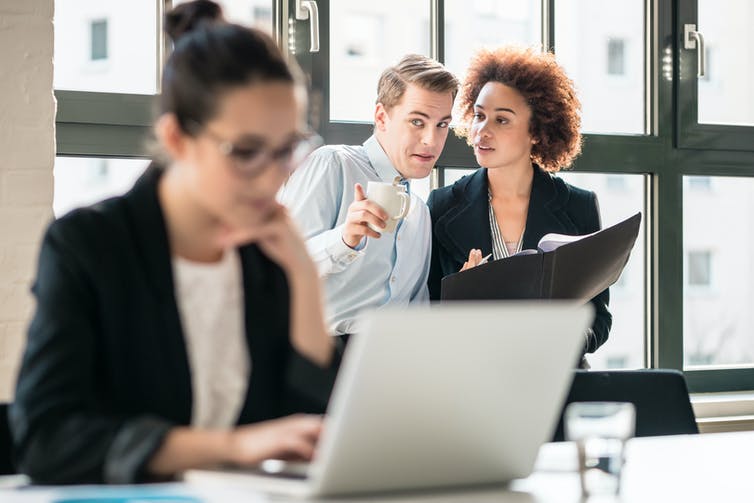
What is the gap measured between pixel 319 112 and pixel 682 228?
1.35m

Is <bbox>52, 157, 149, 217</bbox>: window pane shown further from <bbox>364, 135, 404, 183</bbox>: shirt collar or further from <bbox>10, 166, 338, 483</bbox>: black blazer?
<bbox>10, 166, 338, 483</bbox>: black blazer

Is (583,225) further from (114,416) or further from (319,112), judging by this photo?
(114,416)

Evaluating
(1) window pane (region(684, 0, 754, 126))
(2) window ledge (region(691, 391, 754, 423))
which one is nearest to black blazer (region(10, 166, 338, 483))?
(2) window ledge (region(691, 391, 754, 423))

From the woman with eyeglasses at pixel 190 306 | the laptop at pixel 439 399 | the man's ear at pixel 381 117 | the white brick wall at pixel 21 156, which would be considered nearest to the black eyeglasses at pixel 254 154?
the woman with eyeglasses at pixel 190 306

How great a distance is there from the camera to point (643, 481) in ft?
4.15

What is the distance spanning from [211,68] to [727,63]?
117 inches

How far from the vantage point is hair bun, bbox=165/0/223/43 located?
1474 millimetres

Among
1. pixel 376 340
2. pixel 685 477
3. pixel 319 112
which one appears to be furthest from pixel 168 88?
pixel 319 112

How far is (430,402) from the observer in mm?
998

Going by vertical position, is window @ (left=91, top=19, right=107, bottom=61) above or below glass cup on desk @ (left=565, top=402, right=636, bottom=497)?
above

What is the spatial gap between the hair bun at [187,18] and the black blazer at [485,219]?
1.34 meters

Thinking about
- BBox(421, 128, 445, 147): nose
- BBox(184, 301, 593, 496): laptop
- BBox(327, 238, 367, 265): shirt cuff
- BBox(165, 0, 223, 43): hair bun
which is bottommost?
BBox(184, 301, 593, 496): laptop

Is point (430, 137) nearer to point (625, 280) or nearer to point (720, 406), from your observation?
point (625, 280)

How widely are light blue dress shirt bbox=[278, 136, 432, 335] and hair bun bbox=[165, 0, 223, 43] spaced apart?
101 centimetres
